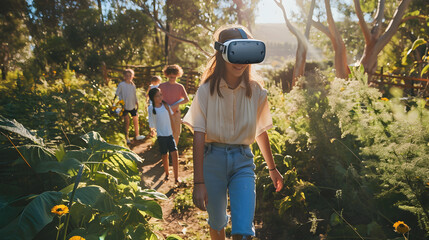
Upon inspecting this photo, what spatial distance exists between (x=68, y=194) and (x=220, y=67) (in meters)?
1.29

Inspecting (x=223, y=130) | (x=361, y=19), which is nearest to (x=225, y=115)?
(x=223, y=130)

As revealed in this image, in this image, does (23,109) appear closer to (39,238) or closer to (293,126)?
(39,238)

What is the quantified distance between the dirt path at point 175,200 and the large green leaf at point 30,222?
1364 mm

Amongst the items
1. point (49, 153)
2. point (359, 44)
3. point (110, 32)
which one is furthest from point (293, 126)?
point (359, 44)

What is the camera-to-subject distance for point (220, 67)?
2.18 metres

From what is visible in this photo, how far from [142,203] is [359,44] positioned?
98.4ft

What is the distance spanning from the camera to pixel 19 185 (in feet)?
7.82

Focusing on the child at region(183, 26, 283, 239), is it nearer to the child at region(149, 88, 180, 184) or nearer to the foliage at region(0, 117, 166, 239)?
the foliage at region(0, 117, 166, 239)

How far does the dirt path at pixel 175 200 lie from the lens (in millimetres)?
3642

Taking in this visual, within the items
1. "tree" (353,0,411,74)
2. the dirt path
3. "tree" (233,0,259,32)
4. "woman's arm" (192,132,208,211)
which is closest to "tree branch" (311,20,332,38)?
"tree" (353,0,411,74)

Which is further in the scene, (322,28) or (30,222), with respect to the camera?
(322,28)

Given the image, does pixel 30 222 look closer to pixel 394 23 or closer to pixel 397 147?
pixel 397 147

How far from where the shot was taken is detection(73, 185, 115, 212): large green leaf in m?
1.90

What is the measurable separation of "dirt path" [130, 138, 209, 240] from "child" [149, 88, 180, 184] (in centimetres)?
26
